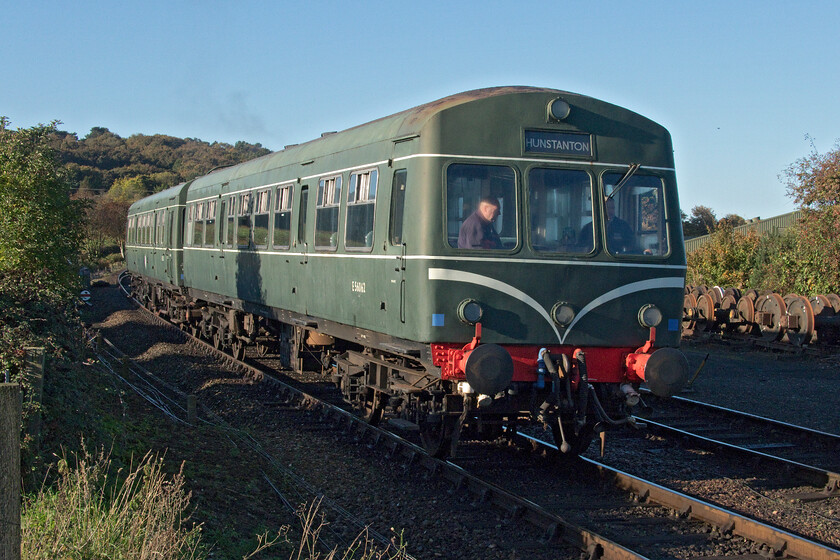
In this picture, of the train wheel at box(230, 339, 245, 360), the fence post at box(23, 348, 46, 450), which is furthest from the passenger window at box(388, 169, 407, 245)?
the train wheel at box(230, 339, 245, 360)

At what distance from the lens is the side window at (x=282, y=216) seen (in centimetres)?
1152

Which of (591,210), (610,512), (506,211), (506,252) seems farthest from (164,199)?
(610,512)

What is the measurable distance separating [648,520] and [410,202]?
3384mm

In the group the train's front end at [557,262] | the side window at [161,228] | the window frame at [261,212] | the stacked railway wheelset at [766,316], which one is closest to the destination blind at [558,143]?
the train's front end at [557,262]

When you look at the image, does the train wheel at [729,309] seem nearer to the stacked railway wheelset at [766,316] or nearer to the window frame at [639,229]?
the stacked railway wheelset at [766,316]

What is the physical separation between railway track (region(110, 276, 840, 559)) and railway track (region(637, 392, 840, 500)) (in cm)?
98

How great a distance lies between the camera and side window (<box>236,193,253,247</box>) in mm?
13657

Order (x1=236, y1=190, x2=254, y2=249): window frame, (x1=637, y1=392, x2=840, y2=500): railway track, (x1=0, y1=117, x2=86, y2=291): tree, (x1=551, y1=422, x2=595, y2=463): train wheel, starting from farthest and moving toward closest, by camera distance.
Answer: (x1=0, y1=117, x2=86, y2=291): tree → (x1=236, y1=190, x2=254, y2=249): window frame → (x1=551, y1=422, x2=595, y2=463): train wheel → (x1=637, y1=392, x2=840, y2=500): railway track

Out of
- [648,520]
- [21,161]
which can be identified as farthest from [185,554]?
[21,161]

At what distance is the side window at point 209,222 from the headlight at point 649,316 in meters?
10.4

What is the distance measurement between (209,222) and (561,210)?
10.7 metres

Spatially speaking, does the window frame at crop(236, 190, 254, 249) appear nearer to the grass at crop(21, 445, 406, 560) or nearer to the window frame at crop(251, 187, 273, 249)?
the window frame at crop(251, 187, 273, 249)

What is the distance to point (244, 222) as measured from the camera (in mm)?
13953

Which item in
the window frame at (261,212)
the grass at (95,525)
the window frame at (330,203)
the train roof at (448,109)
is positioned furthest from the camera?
the window frame at (261,212)
